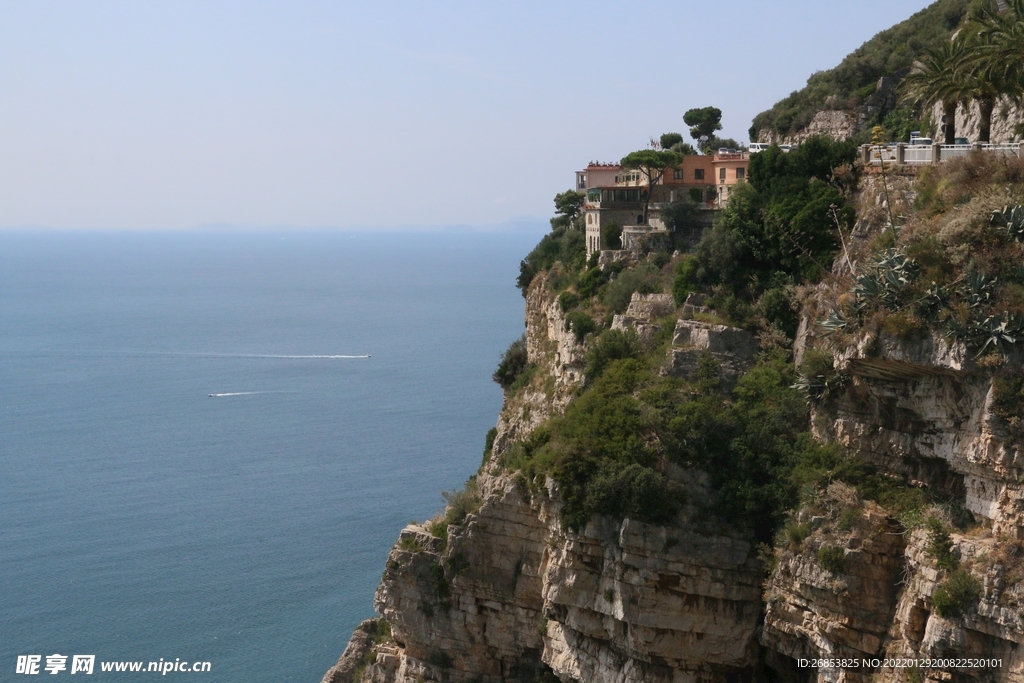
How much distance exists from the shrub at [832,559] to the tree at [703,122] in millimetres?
34422

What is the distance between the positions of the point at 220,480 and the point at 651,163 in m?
34.3

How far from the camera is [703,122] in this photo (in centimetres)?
5494

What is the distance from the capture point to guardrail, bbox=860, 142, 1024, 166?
87.5 ft

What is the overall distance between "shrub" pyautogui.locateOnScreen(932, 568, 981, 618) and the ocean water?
2629 cm

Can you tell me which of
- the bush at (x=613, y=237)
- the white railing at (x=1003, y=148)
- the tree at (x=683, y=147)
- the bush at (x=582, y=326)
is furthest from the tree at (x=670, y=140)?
the white railing at (x=1003, y=148)

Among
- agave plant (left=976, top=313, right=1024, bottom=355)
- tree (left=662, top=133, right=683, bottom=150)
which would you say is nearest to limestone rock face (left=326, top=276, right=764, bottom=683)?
agave plant (left=976, top=313, right=1024, bottom=355)

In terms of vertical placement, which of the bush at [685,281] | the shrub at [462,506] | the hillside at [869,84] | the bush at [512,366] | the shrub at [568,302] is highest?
the hillside at [869,84]

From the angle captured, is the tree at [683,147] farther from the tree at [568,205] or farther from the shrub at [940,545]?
the shrub at [940,545]

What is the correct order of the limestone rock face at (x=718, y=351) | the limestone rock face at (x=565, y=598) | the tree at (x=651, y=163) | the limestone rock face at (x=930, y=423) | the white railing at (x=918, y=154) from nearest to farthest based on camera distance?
the limestone rock face at (x=930, y=423), the limestone rock face at (x=565, y=598), the white railing at (x=918, y=154), the limestone rock face at (x=718, y=351), the tree at (x=651, y=163)

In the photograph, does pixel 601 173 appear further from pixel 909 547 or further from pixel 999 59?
pixel 909 547

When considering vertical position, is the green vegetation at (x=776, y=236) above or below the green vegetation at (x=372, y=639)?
above

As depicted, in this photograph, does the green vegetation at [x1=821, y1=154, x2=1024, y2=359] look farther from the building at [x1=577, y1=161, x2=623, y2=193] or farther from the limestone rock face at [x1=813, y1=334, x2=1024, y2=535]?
the building at [x1=577, y1=161, x2=623, y2=193]

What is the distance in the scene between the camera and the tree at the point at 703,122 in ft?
180

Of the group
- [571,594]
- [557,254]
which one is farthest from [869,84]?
[571,594]
